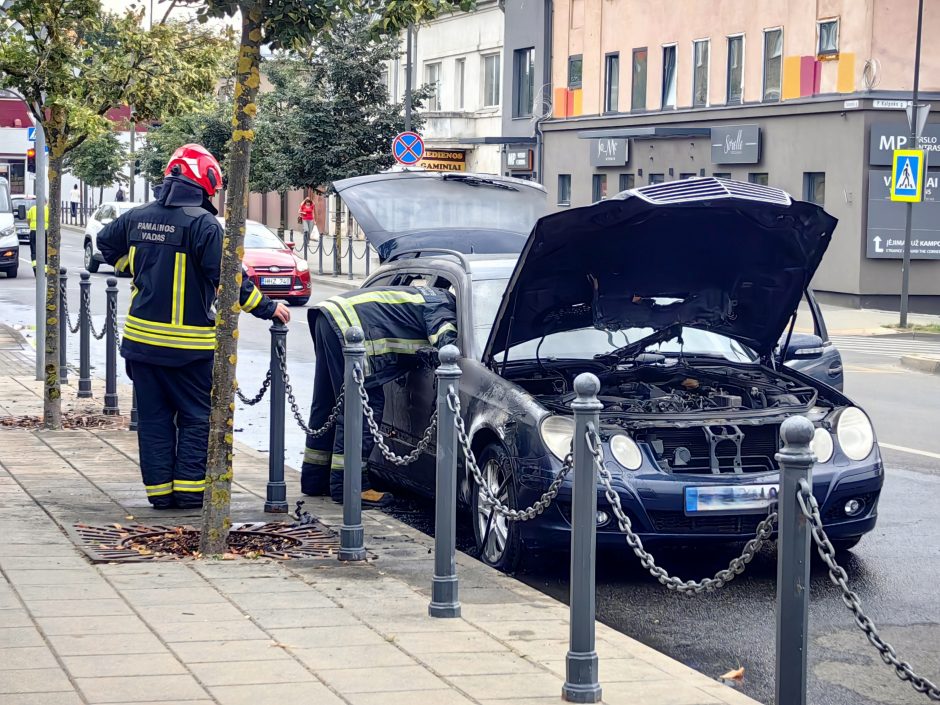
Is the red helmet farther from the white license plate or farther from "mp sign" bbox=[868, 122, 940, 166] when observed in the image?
"mp sign" bbox=[868, 122, 940, 166]

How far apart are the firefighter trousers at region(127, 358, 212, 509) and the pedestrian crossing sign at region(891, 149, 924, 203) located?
1775cm

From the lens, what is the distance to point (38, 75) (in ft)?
39.0

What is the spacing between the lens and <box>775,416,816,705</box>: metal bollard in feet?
14.0

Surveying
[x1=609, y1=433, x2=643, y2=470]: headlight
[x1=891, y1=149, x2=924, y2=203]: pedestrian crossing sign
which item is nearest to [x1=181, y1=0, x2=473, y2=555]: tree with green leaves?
[x1=609, y1=433, x2=643, y2=470]: headlight

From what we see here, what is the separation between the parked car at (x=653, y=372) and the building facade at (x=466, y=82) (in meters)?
36.2

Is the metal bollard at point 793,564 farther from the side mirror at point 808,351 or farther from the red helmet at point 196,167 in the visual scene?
the side mirror at point 808,351

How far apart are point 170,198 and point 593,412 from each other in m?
3.91

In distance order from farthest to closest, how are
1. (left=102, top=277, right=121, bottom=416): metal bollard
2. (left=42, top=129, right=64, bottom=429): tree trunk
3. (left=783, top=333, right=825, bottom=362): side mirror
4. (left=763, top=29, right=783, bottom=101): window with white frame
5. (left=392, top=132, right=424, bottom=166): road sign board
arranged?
(left=763, top=29, right=783, bottom=101): window with white frame, (left=392, top=132, right=424, bottom=166): road sign board, (left=102, top=277, right=121, bottom=416): metal bollard, (left=42, top=129, right=64, bottom=429): tree trunk, (left=783, top=333, right=825, bottom=362): side mirror

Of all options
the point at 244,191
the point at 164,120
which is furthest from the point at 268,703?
the point at 164,120

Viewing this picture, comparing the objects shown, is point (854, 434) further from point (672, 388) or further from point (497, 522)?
point (497, 522)

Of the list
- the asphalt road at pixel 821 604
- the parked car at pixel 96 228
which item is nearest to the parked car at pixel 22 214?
the parked car at pixel 96 228

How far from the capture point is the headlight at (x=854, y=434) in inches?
307

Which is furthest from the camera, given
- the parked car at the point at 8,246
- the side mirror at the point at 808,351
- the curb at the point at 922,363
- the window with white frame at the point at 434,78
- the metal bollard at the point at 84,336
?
the window with white frame at the point at 434,78

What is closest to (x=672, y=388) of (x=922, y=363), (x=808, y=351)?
(x=808, y=351)
